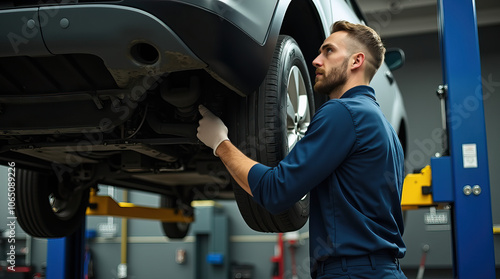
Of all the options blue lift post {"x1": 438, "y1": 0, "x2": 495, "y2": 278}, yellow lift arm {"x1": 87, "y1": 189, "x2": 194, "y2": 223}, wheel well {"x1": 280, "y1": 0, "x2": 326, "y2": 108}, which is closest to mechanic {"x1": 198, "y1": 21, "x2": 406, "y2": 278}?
wheel well {"x1": 280, "y1": 0, "x2": 326, "y2": 108}

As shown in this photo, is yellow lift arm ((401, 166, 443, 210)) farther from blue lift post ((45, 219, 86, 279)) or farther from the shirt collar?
blue lift post ((45, 219, 86, 279))

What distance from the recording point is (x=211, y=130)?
59.9 inches

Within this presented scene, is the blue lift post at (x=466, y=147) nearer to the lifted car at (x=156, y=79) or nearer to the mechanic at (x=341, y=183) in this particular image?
the lifted car at (x=156, y=79)

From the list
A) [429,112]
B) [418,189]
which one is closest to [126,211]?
[418,189]

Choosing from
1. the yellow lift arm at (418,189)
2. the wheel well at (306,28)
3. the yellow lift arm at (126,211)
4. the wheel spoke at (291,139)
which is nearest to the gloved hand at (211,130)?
the wheel spoke at (291,139)

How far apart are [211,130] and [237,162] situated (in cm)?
13

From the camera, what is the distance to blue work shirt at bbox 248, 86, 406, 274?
4.43 ft

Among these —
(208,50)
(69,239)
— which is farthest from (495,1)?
(208,50)

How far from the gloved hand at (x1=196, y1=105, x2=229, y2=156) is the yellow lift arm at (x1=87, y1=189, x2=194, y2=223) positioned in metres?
1.67

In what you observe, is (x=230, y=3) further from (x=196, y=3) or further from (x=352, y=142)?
(x=352, y=142)

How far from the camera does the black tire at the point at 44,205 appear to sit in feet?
8.50

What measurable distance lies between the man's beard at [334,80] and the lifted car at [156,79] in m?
0.12

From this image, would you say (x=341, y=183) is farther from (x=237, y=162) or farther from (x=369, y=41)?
(x=369, y=41)

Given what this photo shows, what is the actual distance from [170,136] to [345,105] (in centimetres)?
68
